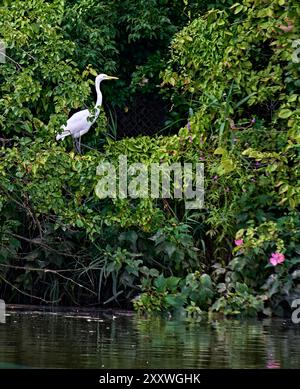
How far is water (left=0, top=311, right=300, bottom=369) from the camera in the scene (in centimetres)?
880

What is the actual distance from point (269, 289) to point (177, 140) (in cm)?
186

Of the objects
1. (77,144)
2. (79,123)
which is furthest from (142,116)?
(79,123)

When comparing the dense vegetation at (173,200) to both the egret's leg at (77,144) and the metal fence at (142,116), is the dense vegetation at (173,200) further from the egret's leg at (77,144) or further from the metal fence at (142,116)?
the metal fence at (142,116)

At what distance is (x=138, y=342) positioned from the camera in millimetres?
10078

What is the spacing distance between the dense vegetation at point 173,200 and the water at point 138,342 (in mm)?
701

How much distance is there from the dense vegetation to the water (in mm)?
701

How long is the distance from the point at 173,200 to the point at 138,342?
4.09 meters

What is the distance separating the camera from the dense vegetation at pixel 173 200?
1270 cm

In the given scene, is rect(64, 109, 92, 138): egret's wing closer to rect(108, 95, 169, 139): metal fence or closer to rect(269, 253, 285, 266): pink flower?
rect(108, 95, 169, 139): metal fence

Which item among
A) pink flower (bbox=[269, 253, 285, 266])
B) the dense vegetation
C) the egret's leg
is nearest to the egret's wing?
the dense vegetation

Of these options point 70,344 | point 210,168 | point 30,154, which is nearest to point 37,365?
point 70,344

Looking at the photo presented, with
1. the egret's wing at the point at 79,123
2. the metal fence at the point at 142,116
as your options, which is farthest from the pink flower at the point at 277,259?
the metal fence at the point at 142,116

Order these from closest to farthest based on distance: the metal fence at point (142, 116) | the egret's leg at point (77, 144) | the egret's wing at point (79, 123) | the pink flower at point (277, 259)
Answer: the pink flower at point (277, 259)
the egret's wing at point (79, 123)
the egret's leg at point (77, 144)
the metal fence at point (142, 116)

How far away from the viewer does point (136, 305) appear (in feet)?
42.4
